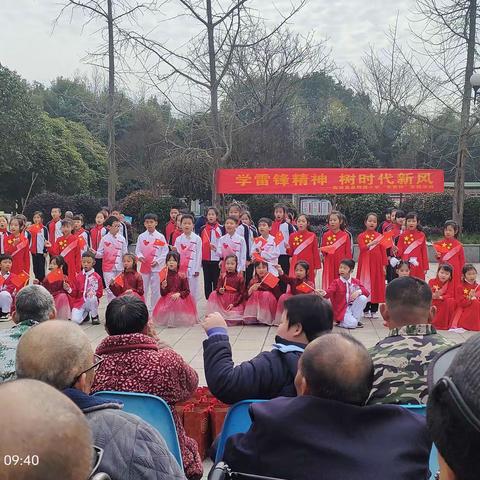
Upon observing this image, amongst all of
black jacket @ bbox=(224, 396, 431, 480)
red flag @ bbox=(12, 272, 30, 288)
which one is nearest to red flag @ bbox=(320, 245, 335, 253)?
red flag @ bbox=(12, 272, 30, 288)

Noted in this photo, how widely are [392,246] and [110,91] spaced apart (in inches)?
334

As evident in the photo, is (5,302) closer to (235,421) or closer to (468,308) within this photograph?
(468,308)

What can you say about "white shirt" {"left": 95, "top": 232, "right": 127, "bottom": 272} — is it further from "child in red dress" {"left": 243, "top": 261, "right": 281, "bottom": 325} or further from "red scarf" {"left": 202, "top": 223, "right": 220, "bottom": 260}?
"child in red dress" {"left": 243, "top": 261, "right": 281, "bottom": 325}

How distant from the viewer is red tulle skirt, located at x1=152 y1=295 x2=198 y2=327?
867cm

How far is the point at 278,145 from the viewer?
2553 cm

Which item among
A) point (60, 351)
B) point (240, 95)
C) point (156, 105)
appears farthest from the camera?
point (156, 105)

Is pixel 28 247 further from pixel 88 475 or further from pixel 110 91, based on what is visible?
pixel 88 475

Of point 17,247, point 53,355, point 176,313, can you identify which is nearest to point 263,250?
point 176,313

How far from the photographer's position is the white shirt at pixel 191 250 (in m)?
9.24

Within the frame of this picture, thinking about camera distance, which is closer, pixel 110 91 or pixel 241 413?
pixel 241 413

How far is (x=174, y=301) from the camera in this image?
8.69 m

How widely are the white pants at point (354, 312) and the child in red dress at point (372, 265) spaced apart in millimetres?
678

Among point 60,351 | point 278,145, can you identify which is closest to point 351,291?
point 60,351

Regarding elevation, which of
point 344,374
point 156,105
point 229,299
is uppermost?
point 156,105
